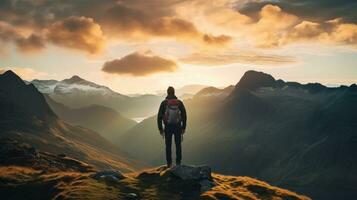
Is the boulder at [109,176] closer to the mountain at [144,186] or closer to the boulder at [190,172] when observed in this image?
the mountain at [144,186]

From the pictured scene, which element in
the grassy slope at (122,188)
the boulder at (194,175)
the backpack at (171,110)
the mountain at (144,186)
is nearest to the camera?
the grassy slope at (122,188)

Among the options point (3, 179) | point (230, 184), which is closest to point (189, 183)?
point (230, 184)

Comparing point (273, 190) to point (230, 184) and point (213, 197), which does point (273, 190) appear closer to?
point (230, 184)

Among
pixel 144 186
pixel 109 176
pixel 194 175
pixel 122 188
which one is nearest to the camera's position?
pixel 122 188

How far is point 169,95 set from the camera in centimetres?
4397

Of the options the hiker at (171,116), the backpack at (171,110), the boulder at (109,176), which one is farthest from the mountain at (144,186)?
the backpack at (171,110)

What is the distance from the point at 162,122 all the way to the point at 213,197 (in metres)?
9.95

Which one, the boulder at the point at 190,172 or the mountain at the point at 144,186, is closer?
the mountain at the point at 144,186

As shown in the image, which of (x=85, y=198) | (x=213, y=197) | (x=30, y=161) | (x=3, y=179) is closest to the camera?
(x=85, y=198)

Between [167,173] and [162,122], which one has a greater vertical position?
[162,122]

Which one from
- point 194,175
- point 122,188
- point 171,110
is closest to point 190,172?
point 194,175

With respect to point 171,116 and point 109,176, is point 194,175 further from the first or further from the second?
point 109,176

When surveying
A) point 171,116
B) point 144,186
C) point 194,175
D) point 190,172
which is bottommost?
point 144,186

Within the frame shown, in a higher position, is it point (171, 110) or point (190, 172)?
point (171, 110)
